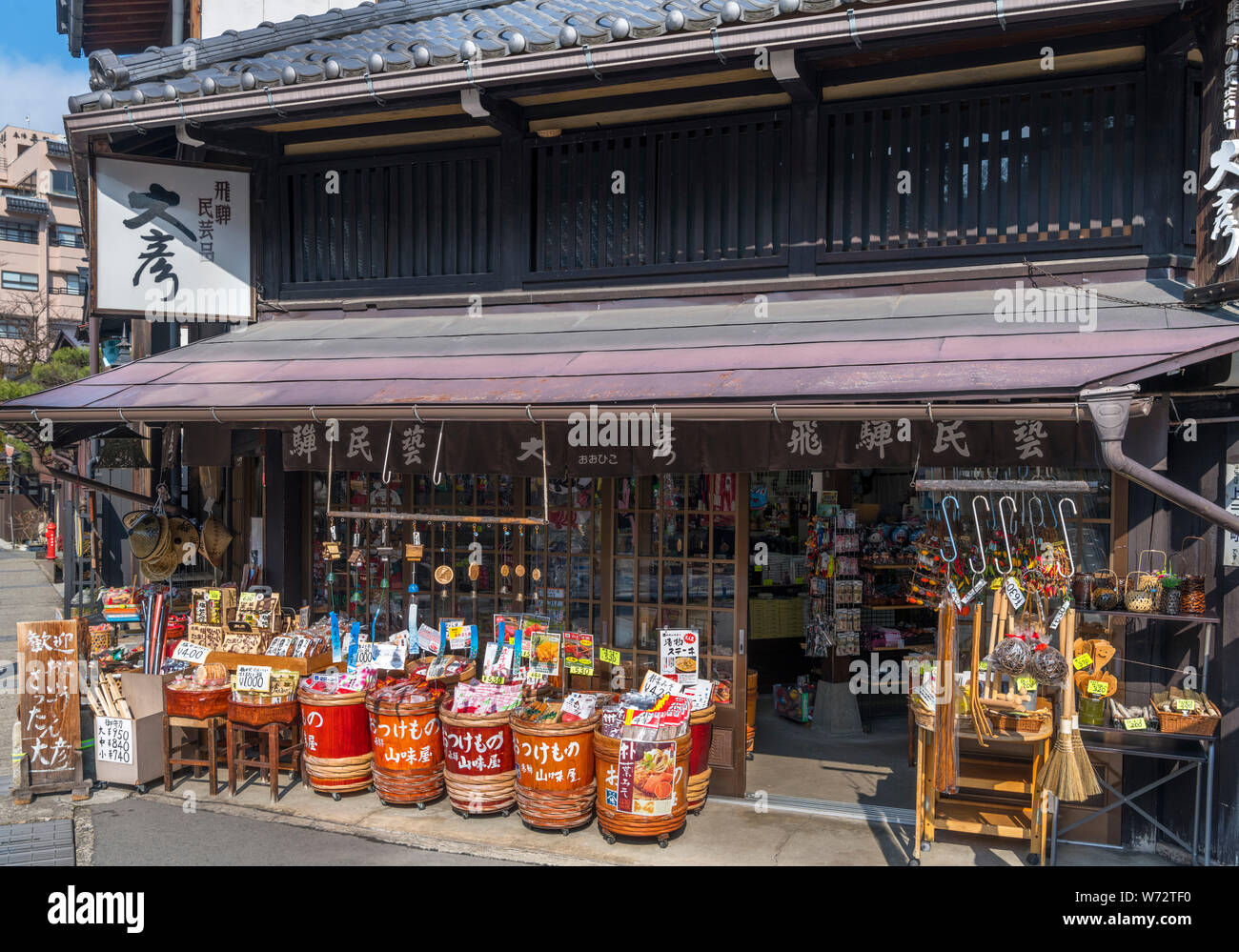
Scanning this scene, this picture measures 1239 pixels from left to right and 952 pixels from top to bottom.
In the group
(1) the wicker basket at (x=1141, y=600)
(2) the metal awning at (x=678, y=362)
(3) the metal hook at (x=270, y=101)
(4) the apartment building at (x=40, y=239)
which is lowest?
(1) the wicker basket at (x=1141, y=600)

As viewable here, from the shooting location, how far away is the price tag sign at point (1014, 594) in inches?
259

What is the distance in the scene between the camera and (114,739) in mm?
8273

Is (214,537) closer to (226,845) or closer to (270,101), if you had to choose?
(226,845)

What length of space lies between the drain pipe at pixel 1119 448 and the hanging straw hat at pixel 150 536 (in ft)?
31.0

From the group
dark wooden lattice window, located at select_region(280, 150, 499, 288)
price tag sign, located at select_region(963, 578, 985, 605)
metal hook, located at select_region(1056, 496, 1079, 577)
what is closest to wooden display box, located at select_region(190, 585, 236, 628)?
dark wooden lattice window, located at select_region(280, 150, 499, 288)

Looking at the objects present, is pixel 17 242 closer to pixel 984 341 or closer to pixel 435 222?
pixel 435 222

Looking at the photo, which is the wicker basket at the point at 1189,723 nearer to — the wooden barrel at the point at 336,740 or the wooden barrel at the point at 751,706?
the wooden barrel at the point at 751,706

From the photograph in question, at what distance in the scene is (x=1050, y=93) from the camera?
7281 millimetres

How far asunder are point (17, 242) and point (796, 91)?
55905mm

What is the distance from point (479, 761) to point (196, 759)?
315cm

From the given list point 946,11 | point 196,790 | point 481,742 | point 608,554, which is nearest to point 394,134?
point 608,554

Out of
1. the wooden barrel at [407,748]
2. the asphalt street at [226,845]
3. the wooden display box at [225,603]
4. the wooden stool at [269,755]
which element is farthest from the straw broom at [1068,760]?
the wooden display box at [225,603]

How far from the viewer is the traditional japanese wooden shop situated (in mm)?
6422

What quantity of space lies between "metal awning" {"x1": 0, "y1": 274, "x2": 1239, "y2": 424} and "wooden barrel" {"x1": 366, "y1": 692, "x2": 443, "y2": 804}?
8.36ft
